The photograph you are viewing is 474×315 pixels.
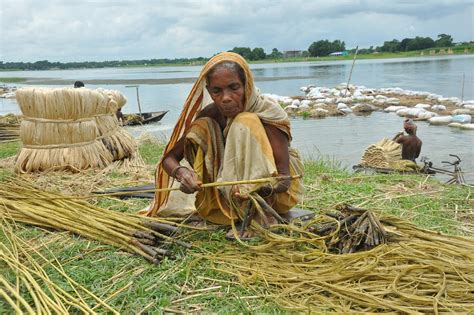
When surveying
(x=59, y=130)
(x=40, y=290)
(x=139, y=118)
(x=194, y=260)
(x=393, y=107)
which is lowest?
(x=393, y=107)

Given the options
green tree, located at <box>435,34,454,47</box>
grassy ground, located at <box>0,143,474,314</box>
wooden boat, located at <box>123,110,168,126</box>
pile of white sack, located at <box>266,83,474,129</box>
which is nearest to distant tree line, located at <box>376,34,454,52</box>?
green tree, located at <box>435,34,454,47</box>

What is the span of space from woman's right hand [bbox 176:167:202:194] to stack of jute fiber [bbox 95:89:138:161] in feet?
10.5

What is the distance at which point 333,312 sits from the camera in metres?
1.81

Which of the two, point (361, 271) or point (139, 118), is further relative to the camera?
point (139, 118)

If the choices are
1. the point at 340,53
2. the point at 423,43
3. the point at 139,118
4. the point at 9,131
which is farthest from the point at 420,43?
the point at 9,131

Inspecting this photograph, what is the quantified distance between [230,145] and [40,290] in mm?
1190

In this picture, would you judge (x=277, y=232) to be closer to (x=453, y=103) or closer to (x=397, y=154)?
(x=397, y=154)

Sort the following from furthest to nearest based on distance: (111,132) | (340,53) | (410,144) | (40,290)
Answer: (340,53), (410,144), (111,132), (40,290)

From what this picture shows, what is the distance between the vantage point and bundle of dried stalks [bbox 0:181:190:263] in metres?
2.47

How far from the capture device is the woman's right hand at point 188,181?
96.9 inches

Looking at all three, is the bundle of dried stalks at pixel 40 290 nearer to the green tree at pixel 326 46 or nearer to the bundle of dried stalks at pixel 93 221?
the bundle of dried stalks at pixel 93 221

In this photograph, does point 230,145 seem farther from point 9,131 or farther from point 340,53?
point 340,53

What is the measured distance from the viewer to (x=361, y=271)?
2.02 metres

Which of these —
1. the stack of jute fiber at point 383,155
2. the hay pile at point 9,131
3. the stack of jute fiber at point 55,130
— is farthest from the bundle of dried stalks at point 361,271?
the hay pile at point 9,131
